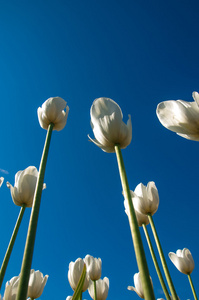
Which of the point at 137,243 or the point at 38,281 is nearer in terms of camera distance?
the point at 137,243

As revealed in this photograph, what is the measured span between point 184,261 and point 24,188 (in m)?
3.86

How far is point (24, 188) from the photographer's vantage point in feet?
9.28

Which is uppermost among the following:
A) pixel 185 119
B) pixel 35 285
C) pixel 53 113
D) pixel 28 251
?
pixel 53 113

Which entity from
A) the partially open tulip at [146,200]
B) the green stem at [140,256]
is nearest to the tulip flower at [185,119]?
the green stem at [140,256]

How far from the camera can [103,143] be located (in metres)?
2.07

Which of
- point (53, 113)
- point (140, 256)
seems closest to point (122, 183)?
point (140, 256)

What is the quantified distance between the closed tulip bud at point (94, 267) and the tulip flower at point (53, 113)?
2.95 meters

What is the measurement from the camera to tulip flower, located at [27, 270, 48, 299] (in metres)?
3.52

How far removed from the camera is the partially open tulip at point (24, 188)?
108 inches

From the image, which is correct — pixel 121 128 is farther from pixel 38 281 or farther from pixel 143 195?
pixel 38 281

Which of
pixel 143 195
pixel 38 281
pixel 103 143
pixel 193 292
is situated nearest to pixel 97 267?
pixel 38 281

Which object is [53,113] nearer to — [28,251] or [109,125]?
[109,125]

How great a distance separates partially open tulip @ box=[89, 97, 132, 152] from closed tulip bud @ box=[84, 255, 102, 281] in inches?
129

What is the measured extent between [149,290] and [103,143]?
1269 millimetres
